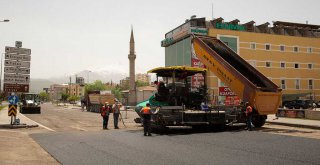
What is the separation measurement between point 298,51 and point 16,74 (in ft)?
Answer: 168

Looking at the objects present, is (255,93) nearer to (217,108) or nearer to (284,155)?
(217,108)

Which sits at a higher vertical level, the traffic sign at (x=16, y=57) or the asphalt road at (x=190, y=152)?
the traffic sign at (x=16, y=57)

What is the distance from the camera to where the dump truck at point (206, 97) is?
14.3 meters

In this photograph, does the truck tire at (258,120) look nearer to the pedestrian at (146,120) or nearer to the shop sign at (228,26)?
the pedestrian at (146,120)

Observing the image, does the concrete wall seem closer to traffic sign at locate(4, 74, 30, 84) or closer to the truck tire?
the truck tire

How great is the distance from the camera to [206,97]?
16.4m

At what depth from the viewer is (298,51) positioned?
56.6m

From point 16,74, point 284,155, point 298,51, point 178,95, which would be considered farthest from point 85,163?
point 298,51

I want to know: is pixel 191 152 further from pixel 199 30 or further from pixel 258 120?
pixel 199 30

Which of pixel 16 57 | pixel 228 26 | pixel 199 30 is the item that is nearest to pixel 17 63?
pixel 16 57

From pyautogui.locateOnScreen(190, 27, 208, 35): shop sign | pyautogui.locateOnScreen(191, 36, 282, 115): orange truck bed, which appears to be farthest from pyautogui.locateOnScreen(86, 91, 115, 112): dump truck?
pyautogui.locateOnScreen(191, 36, 282, 115): orange truck bed

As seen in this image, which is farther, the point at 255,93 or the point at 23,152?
the point at 255,93

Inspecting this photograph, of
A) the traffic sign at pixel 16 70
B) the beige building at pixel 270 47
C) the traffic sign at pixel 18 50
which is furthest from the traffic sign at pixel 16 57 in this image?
the beige building at pixel 270 47

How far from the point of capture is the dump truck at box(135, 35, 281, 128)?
14.3 m
